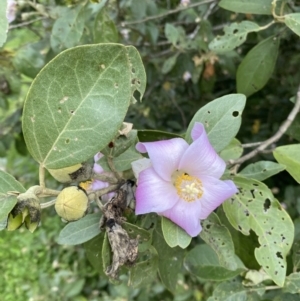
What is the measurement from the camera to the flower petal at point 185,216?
2.28 ft

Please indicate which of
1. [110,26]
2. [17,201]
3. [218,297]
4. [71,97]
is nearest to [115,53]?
[71,97]

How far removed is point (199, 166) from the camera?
2.32 feet

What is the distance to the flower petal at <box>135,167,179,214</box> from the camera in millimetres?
683

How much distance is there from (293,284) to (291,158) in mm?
257

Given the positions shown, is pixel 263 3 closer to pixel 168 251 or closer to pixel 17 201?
pixel 168 251

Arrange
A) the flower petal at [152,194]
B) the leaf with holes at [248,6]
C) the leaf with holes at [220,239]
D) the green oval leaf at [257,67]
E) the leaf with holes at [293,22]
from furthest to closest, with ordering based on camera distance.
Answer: the green oval leaf at [257,67] < the leaf with holes at [248,6] < the leaf with holes at [293,22] < the leaf with holes at [220,239] < the flower petal at [152,194]

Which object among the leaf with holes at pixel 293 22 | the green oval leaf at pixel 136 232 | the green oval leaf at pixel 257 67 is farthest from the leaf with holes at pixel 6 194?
the green oval leaf at pixel 257 67

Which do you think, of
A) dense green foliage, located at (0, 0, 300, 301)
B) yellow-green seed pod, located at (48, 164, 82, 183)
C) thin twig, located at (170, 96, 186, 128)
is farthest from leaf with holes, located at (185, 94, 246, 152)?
thin twig, located at (170, 96, 186, 128)

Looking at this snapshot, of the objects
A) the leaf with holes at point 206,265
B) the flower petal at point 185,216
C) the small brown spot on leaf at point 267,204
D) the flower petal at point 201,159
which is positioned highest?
the flower petal at point 201,159

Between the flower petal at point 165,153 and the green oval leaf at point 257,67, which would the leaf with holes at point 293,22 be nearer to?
the green oval leaf at point 257,67

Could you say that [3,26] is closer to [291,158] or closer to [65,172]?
[65,172]

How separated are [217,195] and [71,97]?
289 millimetres

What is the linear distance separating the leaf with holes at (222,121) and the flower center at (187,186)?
2.6 inches

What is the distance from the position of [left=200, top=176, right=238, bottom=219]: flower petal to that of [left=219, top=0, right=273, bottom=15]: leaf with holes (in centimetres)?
49
